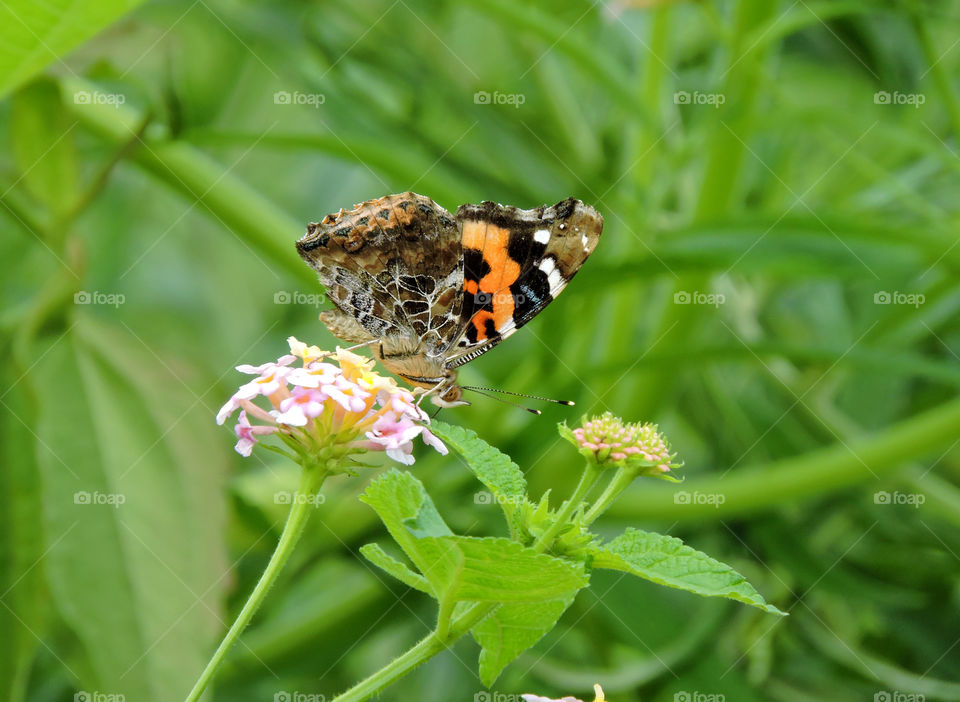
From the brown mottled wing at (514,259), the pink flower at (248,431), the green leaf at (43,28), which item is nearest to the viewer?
the pink flower at (248,431)

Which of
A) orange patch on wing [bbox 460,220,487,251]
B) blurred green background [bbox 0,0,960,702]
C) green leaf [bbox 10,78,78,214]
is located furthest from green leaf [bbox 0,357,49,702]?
orange patch on wing [bbox 460,220,487,251]

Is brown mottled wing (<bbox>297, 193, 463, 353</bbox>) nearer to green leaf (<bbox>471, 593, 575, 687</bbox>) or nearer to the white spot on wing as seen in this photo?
the white spot on wing

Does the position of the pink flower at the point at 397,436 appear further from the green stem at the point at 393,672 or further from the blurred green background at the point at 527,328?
the blurred green background at the point at 527,328

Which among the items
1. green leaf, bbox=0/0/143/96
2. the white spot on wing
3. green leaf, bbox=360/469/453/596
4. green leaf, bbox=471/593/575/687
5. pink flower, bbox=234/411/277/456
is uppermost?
green leaf, bbox=0/0/143/96

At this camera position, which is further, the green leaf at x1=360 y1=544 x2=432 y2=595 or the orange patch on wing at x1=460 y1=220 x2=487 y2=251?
the orange patch on wing at x1=460 y1=220 x2=487 y2=251

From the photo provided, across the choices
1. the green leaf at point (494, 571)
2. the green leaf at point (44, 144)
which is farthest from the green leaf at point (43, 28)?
the green leaf at point (494, 571)

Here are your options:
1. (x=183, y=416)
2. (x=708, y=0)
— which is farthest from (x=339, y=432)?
(x=708, y=0)

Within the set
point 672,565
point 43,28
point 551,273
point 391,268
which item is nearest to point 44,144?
point 43,28
